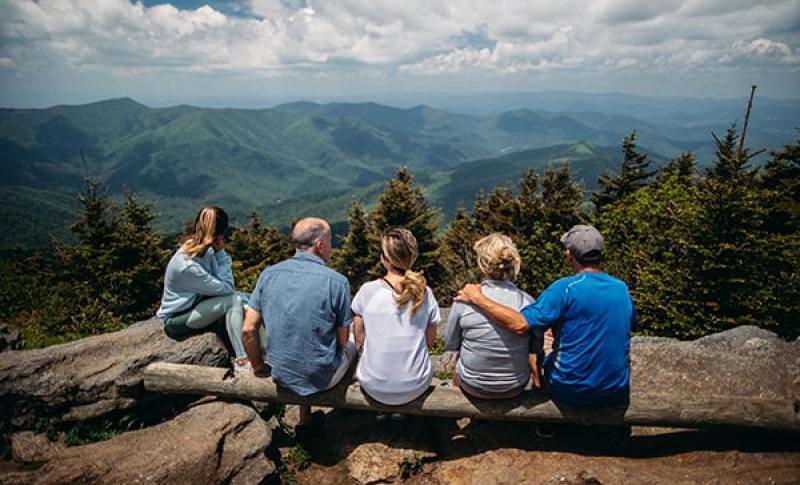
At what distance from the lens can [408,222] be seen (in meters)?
24.6

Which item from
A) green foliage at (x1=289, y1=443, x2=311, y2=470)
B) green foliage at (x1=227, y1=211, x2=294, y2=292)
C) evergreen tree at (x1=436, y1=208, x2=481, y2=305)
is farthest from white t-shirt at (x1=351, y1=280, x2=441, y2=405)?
green foliage at (x1=227, y1=211, x2=294, y2=292)

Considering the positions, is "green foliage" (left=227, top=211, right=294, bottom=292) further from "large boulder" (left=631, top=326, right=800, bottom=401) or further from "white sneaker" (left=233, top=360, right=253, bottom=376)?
"large boulder" (left=631, top=326, right=800, bottom=401)

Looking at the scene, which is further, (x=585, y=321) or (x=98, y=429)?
(x=98, y=429)

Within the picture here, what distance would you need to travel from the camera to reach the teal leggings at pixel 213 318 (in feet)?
19.4

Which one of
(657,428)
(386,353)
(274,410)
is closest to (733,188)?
(657,428)

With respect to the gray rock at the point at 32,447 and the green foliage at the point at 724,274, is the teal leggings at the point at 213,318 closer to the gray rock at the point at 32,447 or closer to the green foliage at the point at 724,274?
the gray rock at the point at 32,447

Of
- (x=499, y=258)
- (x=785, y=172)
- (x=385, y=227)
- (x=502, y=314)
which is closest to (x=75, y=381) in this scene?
(x=502, y=314)

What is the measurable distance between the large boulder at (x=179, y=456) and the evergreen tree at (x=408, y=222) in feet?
63.1

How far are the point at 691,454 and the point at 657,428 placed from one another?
1.81 ft

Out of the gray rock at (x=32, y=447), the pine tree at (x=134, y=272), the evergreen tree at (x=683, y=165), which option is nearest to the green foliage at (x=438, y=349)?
the gray rock at (x=32, y=447)

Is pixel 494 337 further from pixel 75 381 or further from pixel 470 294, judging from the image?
pixel 75 381

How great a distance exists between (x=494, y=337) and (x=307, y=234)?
2376 millimetres

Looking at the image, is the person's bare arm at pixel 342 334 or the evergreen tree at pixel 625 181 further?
the evergreen tree at pixel 625 181

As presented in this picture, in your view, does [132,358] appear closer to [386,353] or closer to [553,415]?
[386,353]
